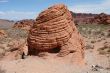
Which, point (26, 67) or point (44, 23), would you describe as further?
point (44, 23)

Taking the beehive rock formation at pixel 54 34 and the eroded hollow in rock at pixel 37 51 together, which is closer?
the beehive rock formation at pixel 54 34

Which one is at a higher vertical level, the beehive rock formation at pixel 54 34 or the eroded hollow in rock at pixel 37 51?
the beehive rock formation at pixel 54 34

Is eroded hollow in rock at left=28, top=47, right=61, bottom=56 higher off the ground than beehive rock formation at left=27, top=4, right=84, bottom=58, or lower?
lower

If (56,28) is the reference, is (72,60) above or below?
below

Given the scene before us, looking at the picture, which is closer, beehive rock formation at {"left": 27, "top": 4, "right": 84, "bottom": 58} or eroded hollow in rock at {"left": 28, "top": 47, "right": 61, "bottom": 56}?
beehive rock formation at {"left": 27, "top": 4, "right": 84, "bottom": 58}

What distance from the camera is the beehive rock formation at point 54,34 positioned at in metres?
15.9

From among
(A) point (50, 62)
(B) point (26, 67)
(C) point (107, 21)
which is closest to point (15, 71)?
(B) point (26, 67)

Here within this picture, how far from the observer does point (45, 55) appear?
51.6ft

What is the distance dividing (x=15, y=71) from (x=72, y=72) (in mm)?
2529

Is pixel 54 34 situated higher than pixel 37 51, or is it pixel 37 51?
pixel 54 34

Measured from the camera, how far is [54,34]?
52.4 feet

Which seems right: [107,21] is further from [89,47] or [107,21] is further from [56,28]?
[56,28]

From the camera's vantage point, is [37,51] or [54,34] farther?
[37,51]

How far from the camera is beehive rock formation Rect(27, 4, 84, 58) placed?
15.9 metres
